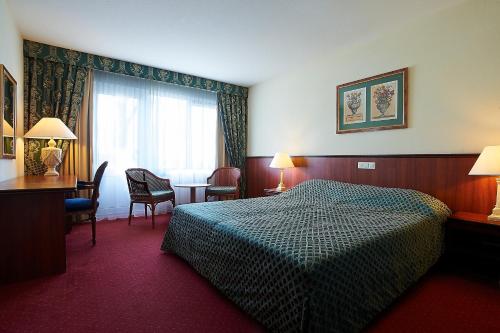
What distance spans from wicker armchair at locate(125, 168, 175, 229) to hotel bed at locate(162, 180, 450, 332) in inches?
44.6

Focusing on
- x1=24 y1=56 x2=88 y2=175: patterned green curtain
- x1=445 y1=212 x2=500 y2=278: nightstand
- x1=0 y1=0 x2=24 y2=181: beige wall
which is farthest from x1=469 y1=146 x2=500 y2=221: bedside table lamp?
x1=24 y1=56 x2=88 y2=175: patterned green curtain

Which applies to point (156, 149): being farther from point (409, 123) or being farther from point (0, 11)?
point (409, 123)

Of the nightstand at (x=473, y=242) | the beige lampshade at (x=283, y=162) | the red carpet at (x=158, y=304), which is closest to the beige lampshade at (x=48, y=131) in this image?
the red carpet at (x=158, y=304)

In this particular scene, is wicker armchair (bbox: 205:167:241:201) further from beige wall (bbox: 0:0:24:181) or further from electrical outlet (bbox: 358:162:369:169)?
beige wall (bbox: 0:0:24:181)

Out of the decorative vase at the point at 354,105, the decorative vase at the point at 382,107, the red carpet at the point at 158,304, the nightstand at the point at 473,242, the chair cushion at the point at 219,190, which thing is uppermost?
the decorative vase at the point at 354,105

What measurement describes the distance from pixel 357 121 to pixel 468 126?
1.09 m

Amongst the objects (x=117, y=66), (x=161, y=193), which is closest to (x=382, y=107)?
(x=161, y=193)

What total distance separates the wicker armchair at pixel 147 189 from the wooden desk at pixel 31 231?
1.35m

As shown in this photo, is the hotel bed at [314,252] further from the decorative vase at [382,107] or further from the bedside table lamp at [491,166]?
the decorative vase at [382,107]

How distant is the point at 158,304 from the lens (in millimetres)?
1678

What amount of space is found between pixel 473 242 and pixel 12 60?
4.78 m

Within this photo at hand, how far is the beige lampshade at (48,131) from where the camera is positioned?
2866 mm

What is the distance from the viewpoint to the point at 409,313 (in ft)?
5.30

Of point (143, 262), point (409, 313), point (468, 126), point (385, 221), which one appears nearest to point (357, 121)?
point (468, 126)
